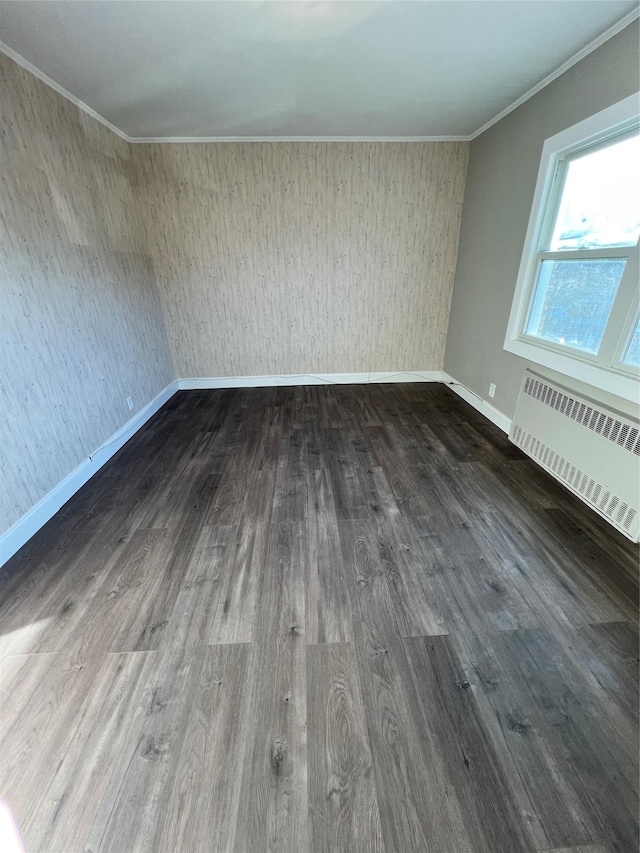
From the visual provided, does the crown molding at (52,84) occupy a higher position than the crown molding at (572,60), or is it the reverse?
the crown molding at (52,84)

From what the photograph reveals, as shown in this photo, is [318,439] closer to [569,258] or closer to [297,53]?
[569,258]

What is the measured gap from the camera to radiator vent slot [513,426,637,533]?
1.73 m

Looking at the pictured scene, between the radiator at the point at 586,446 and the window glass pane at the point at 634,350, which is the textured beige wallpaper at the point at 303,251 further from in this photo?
the window glass pane at the point at 634,350

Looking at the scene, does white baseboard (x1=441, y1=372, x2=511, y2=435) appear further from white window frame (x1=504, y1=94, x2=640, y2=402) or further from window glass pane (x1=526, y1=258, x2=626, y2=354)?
window glass pane (x1=526, y1=258, x2=626, y2=354)

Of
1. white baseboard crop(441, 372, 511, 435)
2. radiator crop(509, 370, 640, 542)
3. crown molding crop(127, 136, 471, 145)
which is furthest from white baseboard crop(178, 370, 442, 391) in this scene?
crown molding crop(127, 136, 471, 145)

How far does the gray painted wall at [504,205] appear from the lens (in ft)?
6.07

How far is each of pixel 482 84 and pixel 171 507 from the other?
3446mm

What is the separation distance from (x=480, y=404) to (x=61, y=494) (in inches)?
136

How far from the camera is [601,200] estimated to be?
6.70 ft

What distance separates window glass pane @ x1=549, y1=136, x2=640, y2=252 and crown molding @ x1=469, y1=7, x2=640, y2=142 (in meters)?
0.48

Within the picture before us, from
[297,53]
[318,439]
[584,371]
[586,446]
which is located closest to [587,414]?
[586,446]

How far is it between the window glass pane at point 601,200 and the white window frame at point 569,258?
2.5 inches

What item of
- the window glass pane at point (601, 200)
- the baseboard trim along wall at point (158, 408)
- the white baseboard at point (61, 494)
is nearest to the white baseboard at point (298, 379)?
the baseboard trim along wall at point (158, 408)

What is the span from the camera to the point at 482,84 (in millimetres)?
2283
